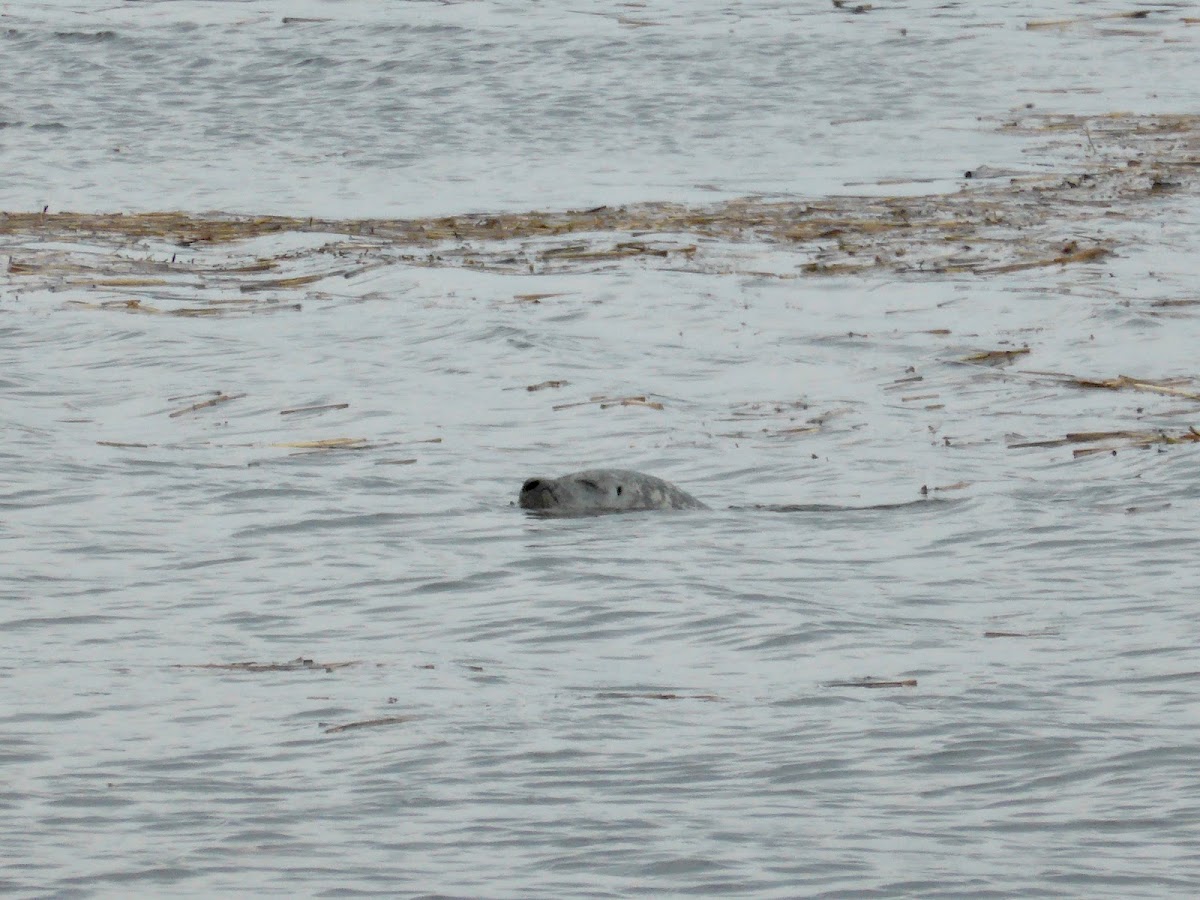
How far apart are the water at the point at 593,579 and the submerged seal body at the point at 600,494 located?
0.14 meters

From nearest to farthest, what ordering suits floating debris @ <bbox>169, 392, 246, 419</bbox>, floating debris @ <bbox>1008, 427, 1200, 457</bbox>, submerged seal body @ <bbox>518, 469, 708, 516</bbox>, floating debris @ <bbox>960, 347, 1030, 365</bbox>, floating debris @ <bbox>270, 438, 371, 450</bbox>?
submerged seal body @ <bbox>518, 469, 708, 516</bbox>
floating debris @ <bbox>1008, 427, 1200, 457</bbox>
floating debris @ <bbox>270, 438, 371, 450</bbox>
floating debris @ <bbox>169, 392, 246, 419</bbox>
floating debris @ <bbox>960, 347, 1030, 365</bbox>

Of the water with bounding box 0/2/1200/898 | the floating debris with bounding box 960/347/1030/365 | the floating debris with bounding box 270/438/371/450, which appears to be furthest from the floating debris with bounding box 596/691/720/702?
the floating debris with bounding box 960/347/1030/365

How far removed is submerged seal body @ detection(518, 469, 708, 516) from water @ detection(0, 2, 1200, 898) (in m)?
0.14

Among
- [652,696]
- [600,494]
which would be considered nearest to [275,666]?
[652,696]

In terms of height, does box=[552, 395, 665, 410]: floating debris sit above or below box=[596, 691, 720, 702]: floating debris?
below

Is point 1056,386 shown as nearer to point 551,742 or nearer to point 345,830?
point 551,742

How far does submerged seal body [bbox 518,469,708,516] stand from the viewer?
9328 mm

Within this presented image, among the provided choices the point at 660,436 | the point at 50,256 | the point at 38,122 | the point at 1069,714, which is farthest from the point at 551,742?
the point at 38,122

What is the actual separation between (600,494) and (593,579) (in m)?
1.22

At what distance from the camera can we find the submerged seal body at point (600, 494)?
933 centimetres

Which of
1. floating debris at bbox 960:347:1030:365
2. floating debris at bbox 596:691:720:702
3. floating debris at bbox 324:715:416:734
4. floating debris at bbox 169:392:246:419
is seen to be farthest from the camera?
floating debris at bbox 960:347:1030:365

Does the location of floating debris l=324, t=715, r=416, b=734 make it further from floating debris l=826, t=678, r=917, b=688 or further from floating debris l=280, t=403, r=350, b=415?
floating debris l=280, t=403, r=350, b=415

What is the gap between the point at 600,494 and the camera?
9414mm

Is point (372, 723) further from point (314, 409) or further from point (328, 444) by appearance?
point (314, 409)
